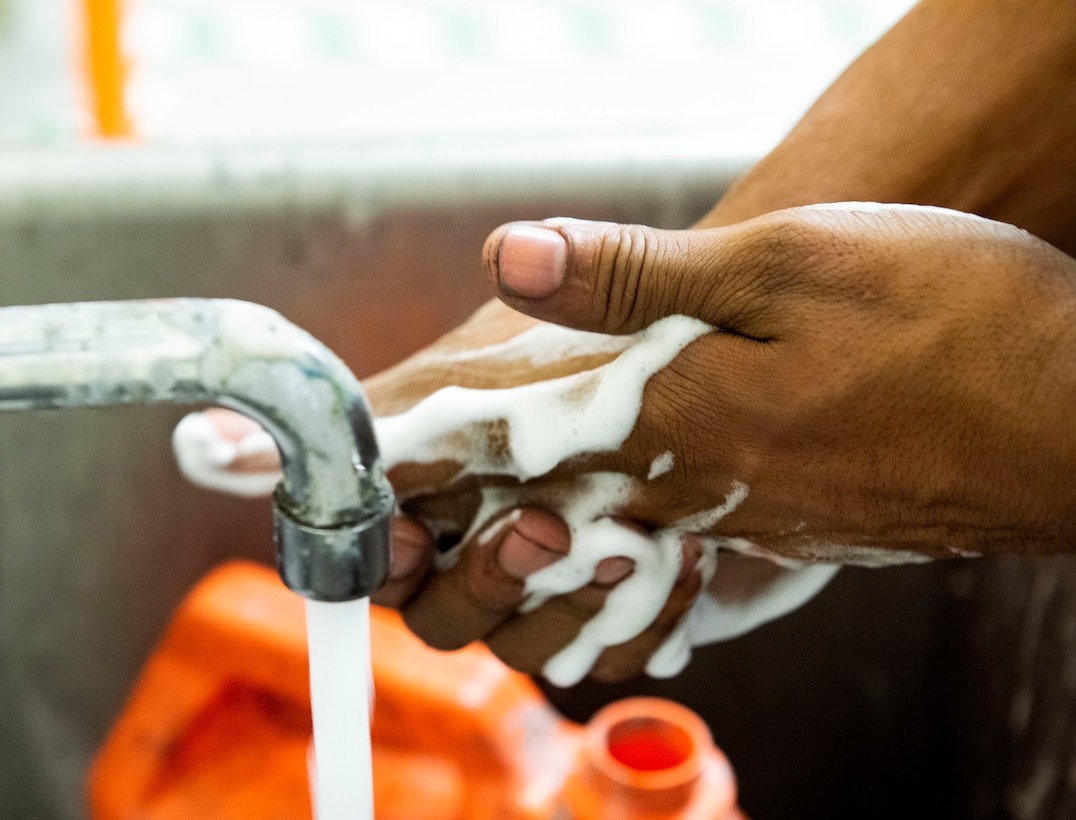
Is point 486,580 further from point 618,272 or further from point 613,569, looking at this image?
point 618,272

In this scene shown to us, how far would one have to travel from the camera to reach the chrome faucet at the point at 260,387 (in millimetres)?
239

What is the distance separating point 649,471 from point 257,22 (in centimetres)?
91

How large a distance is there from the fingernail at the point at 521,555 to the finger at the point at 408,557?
46 millimetres

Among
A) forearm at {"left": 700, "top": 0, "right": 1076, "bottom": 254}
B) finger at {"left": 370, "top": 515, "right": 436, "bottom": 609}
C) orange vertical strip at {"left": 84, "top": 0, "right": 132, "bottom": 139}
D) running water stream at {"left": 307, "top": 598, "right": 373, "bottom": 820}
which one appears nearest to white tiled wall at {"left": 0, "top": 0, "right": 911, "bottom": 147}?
orange vertical strip at {"left": 84, "top": 0, "right": 132, "bottom": 139}

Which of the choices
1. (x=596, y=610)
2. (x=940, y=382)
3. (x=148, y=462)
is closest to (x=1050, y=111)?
(x=940, y=382)

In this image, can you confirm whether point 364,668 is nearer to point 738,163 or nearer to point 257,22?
point 738,163

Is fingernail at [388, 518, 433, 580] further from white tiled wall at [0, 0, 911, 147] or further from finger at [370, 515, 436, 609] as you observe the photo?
white tiled wall at [0, 0, 911, 147]

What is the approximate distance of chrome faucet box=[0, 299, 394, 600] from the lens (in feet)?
0.78

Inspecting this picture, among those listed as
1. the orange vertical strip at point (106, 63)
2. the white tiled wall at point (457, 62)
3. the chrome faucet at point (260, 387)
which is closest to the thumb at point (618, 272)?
the chrome faucet at point (260, 387)

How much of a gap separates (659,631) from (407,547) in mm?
138

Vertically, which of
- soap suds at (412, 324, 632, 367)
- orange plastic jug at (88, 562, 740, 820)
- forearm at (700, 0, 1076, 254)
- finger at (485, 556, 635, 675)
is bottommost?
orange plastic jug at (88, 562, 740, 820)

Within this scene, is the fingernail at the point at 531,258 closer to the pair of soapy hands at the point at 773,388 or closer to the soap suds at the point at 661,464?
the pair of soapy hands at the point at 773,388

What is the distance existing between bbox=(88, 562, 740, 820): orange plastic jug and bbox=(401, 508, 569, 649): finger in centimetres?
8

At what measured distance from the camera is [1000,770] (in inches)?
26.4
